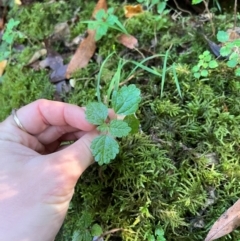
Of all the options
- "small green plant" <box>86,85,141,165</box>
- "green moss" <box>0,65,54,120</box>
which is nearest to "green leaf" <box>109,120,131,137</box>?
"small green plant" <box>86,85,141,165</box>

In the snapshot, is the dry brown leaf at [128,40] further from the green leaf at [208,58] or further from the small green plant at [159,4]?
the green leaf at [208,58]

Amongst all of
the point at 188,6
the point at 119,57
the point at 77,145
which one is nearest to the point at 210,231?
the point at 77,145

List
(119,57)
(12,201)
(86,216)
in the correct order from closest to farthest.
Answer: (12,201) → (86,216) → (119,57)

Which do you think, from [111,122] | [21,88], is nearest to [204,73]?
[111,122]

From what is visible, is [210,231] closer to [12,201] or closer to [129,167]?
[129,167]

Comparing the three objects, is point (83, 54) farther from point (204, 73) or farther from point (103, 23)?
point (204, 73)
